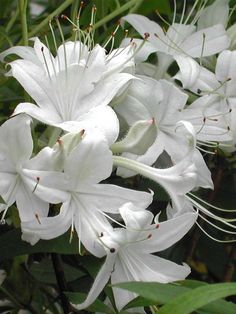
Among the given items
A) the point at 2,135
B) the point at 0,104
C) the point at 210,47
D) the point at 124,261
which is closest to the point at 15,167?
the point at 2,135

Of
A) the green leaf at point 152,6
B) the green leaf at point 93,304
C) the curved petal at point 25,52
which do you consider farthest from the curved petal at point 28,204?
the green leaf at point 152,6

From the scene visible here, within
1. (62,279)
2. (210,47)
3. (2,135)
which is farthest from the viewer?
(210,47)

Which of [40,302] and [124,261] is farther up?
[124,261]

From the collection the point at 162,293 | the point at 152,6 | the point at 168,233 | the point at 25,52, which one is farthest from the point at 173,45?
the point at 162,293

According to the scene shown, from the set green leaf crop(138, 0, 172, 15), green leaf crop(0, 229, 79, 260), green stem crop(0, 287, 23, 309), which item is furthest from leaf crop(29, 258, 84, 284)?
green leaf crop(138, 0, 172, 15)

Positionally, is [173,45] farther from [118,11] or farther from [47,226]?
[47,226]

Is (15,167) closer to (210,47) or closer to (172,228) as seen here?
(172,228)
